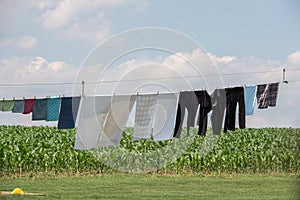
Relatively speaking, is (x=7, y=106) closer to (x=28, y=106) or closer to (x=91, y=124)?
(x=28, y=106)

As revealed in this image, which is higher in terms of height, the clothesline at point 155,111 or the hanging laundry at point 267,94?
the hanging laundry at point 267,94

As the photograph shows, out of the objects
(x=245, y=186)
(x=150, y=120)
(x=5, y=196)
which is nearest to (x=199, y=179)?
(x=245, y=186)

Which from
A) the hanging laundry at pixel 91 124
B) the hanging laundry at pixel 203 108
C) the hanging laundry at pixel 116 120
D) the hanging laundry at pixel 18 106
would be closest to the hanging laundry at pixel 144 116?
the hanging laundry at pixel 116 120

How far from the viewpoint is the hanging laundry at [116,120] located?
1191cm

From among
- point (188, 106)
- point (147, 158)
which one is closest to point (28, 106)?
point (188, 106)

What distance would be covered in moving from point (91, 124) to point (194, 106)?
220cm

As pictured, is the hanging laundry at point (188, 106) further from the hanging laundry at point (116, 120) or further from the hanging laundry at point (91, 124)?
the hanging laundry at point (91, 124)

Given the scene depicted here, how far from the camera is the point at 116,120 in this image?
11992 mm

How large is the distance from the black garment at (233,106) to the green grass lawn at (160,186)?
4.33 feet

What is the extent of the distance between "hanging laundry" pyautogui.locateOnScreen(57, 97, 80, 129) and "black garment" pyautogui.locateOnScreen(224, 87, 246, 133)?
307 centimetres

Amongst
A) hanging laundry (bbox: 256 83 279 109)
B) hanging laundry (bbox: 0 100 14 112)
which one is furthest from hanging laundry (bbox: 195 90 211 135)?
hanging laundry (bbox: 0 100 14 112)

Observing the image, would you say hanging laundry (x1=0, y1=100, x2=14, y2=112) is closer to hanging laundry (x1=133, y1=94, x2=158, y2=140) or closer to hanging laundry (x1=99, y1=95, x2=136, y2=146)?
hanging laundry (x1=99, y1=95, x2=136, y2=146)

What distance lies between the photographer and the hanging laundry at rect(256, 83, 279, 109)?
12930 mm

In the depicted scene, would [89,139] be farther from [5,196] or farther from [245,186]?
[245,186]
